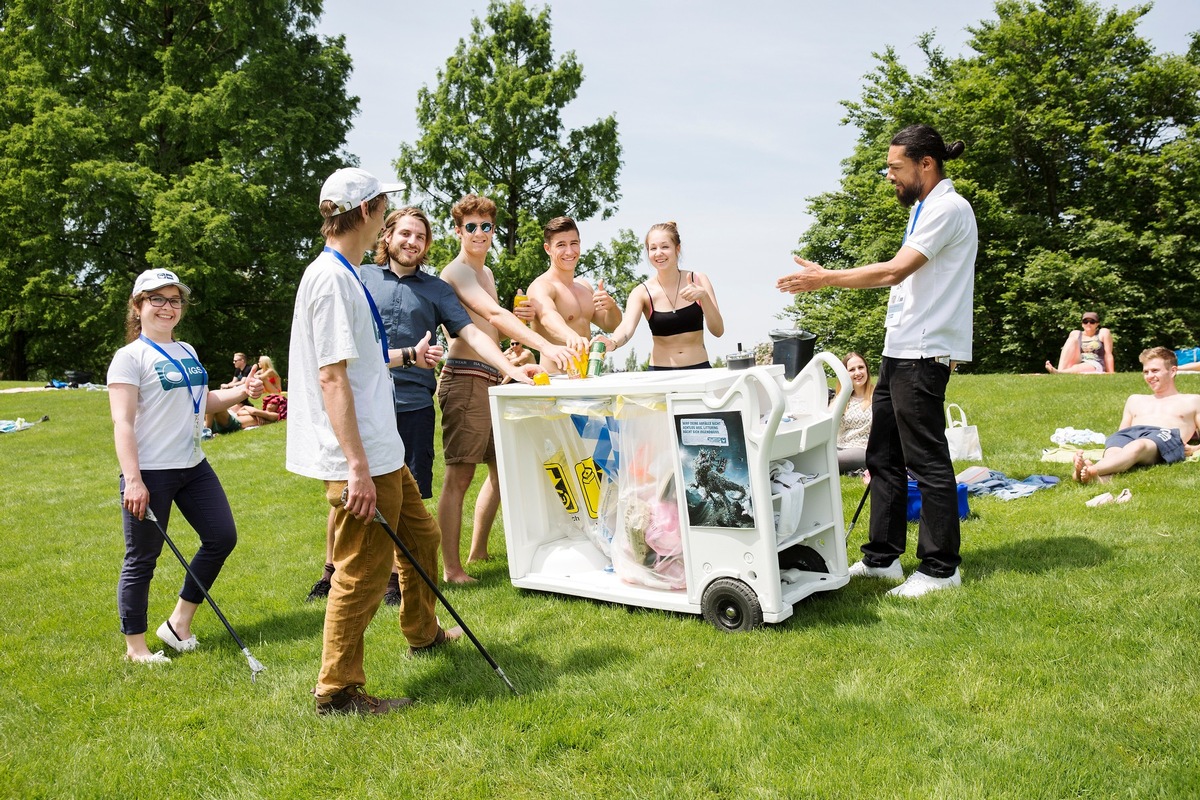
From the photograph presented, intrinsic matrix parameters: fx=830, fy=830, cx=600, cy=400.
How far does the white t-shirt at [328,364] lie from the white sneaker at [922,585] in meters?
2.48

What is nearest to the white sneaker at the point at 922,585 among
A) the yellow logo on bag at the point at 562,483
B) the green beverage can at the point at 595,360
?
the yellow logo on bag at the point at 562,483

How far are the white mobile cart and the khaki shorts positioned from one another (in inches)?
A: 9.6

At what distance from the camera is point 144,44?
25.9 meters

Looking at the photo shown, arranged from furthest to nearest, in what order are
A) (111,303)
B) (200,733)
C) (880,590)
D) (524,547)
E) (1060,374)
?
(111,303), (1060,374), (524,547), (880,590), (200,733)

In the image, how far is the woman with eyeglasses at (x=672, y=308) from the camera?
5148 mm

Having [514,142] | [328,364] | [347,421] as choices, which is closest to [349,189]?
[328,364]

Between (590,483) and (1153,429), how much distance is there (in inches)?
197

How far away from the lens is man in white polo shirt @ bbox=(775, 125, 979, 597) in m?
3.88

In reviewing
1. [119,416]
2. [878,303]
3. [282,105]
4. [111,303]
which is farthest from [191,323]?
[119,416]

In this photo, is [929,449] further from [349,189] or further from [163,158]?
[163,158]

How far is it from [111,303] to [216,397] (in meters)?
23.6

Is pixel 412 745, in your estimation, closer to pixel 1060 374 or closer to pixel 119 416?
pixel 119 416

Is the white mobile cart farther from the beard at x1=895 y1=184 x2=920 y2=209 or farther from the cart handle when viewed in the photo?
the beard at x1=895 y1=184 x2=920 y2=209

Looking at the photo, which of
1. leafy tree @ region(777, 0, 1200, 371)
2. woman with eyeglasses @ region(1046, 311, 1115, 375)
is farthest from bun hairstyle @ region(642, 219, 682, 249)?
leafy tree @ region(777, 0, 1200, 371)
